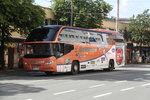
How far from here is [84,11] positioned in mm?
37469

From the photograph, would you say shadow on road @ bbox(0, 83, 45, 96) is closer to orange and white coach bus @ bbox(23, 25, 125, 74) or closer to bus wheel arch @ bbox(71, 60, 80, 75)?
orange and white coach bus @ bbox(23, 25, 125, 74)

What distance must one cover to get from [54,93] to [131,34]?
42.8m

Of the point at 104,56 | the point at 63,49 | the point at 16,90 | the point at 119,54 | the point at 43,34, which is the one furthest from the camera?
the point at 119,54

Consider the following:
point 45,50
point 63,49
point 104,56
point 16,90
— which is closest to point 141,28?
point 104,56

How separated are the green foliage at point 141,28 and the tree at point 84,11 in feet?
45.8

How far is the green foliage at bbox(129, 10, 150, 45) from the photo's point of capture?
2004 inches

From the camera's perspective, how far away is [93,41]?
77.8ft

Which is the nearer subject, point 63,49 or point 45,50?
point 45,50

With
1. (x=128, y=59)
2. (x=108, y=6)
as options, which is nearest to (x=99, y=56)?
(x=108, y=6)

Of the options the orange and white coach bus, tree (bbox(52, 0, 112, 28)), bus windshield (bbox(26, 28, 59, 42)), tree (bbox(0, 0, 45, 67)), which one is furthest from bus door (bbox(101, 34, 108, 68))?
tree (bbox(52, 0, 112, 28))

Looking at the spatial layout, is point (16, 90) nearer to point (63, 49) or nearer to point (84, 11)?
point (63, 49)

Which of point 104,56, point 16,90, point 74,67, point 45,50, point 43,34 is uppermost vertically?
point 43,34

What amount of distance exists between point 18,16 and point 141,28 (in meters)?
32.6

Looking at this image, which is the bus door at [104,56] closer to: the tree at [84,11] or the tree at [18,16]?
the tree at [18,16]
